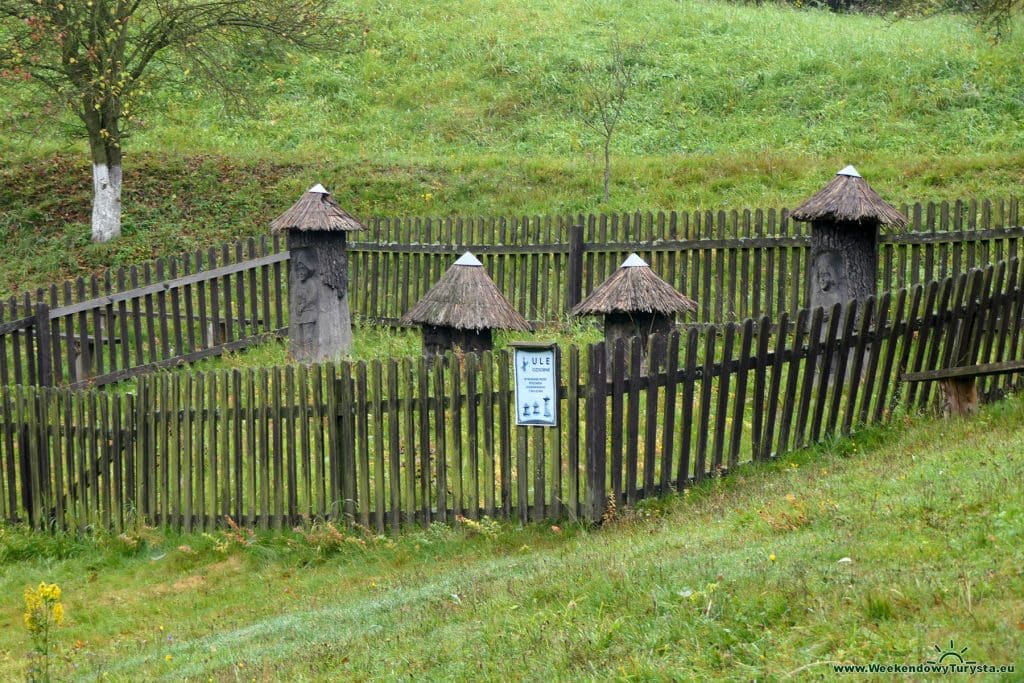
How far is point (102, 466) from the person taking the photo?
372 inches

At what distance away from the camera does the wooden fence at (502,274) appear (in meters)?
12.6

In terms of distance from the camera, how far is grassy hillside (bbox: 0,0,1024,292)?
1877 centimetres

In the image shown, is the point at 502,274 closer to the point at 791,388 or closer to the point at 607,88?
the point at 791,388

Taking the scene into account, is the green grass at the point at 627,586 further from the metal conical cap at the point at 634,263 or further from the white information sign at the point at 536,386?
the metal conical cap at the point at 634,263

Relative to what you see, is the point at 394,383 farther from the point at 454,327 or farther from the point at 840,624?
the point at 840,624

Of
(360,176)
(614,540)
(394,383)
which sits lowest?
(614,540)

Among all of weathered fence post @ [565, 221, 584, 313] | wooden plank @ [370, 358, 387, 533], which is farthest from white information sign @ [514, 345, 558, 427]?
weathered fence post @ [565, 221, 584, 313]

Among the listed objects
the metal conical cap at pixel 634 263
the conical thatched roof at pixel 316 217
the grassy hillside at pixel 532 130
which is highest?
the grassy hillside at pixel 532 130

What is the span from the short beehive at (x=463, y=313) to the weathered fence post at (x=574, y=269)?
309 cm

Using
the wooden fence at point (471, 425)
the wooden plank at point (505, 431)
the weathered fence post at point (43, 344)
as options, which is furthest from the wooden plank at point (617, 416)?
the weathered fence post at point (43, 344)

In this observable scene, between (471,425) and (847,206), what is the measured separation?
485cm

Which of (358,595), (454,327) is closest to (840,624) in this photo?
(358,595)

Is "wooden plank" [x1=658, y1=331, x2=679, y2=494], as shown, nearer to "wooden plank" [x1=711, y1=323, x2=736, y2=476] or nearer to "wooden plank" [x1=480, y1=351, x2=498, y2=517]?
"wooden plank" [x1=711, y1=323, x2=736, y2=476]

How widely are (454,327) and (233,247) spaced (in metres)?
4.40
